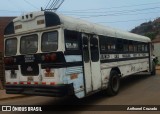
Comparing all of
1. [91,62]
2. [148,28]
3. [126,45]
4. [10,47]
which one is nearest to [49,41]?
[10,47]

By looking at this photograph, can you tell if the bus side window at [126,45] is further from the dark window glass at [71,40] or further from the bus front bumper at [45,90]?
the bus front bumper at [45,90]

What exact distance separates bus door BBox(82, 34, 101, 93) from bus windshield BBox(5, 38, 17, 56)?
2.17m

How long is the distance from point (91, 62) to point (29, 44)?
2095 millimetres

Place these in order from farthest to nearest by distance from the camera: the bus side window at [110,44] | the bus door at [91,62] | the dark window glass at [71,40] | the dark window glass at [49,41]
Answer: the bus side window at [110,44] → the bus door at [91,62] → the dark window glass at [71,40] → the dark window glass at [49,41]

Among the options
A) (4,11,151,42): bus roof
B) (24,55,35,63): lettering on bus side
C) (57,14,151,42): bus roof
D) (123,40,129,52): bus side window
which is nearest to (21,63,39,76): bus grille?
(24,55,35,63): lettering on bus side

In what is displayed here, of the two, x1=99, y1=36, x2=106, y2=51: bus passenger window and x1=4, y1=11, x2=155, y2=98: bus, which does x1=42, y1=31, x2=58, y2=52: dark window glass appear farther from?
x1=99, y1=36, x2=106, y2=51: bus passenger window

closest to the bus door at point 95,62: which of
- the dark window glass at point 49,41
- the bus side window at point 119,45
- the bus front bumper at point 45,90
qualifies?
the bus front bumper at point 45,90

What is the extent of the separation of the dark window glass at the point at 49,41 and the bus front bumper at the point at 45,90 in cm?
106

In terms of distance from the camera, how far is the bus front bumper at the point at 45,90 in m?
7.54

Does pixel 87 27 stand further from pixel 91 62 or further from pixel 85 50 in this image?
pixel 91 62

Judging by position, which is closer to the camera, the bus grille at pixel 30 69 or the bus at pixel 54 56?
the bus at pixel 54 56

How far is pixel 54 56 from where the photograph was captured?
7715mm

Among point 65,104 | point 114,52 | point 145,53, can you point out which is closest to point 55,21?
point 65,104

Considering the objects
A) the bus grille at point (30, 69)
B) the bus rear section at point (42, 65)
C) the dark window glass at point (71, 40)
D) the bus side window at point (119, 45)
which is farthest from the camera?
the bus side window at point (119, 45)
